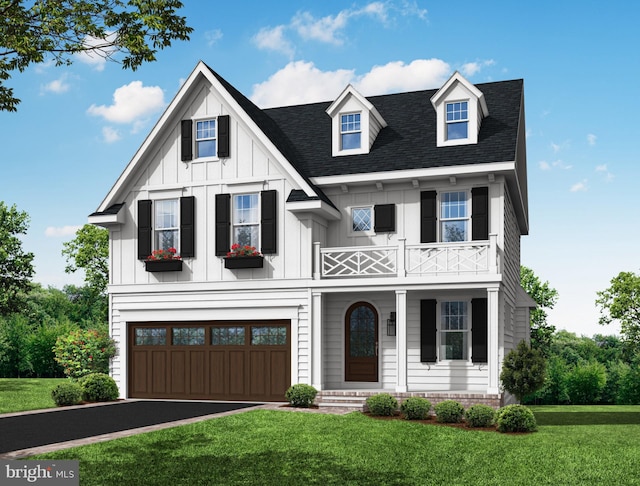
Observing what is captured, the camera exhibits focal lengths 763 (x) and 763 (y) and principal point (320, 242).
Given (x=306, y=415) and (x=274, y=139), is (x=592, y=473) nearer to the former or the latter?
(x=306, y=415)

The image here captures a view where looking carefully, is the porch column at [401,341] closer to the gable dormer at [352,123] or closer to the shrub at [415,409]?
the shrub at [415,409]

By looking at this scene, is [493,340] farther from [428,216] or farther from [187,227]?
[187,227]

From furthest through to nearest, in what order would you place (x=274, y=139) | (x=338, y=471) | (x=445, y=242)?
(x=274, y=139) < (x=445, y=242) < (x=338, y=471)

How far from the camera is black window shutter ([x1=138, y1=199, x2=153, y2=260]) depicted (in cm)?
2412

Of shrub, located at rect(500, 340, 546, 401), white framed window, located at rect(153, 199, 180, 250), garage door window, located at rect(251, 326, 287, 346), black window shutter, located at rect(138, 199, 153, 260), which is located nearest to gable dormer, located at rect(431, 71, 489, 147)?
A: shrub, located at rect(500, 340, 546, 401)

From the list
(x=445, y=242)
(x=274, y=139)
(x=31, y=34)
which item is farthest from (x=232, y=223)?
(x=31, y=34)

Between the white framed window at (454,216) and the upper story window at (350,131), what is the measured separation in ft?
11.7

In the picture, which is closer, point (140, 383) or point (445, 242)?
point (445, 242)

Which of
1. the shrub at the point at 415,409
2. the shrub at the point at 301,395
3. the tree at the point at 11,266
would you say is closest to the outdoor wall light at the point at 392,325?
the shrub at the point at 301,395

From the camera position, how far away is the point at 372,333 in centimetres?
2295

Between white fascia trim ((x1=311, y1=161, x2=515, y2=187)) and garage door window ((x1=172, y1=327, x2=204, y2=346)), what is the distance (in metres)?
5.92

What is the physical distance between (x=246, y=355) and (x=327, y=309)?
2.82 metres

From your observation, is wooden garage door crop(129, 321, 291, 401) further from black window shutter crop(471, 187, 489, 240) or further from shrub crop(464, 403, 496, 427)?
shrub crop(464, 403, 496, 427)

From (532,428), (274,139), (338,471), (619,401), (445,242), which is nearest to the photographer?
(338,471)
